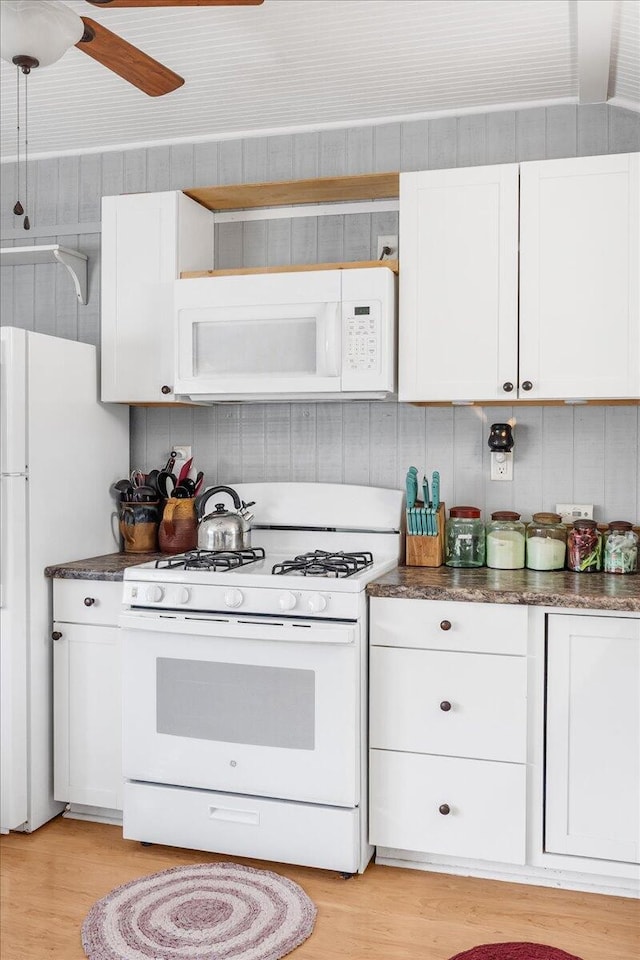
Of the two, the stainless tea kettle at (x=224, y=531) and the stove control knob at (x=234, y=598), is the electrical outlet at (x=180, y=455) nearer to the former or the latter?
the stainless tea kettle at (x=224, y=531)

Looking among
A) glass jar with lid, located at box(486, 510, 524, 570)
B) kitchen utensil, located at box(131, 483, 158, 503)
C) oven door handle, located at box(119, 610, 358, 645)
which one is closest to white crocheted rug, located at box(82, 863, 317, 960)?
oven door handle, located at box(119, 610, 358, 645)

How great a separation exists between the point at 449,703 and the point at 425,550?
610 millimetres

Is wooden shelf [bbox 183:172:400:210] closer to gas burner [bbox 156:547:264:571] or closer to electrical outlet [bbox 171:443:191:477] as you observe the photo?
electrical outlet [bbox 171:443:191:477]

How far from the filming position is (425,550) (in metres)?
2.92

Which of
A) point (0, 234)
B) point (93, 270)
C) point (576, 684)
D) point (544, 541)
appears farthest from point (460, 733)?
point (0, 234)

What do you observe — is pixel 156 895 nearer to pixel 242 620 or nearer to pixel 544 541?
pixel 242 620

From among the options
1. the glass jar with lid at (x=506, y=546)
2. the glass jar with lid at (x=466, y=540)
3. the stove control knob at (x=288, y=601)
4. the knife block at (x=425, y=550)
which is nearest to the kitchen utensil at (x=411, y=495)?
the knife block at (x=425, y=550)

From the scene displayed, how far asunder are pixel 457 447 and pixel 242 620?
1.06 meters

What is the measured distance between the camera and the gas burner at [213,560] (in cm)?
271

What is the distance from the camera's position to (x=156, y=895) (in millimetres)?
2420

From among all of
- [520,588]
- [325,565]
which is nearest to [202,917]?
[325,565]

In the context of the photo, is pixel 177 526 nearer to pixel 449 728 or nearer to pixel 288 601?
pixel 288 601

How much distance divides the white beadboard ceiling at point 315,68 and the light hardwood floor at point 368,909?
240 cm

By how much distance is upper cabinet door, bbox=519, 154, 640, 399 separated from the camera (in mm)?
2629
